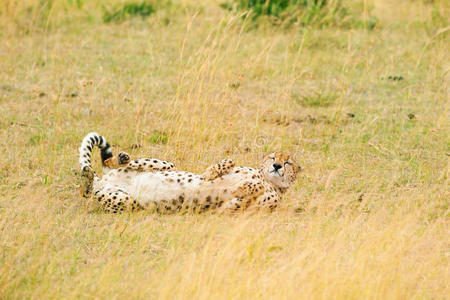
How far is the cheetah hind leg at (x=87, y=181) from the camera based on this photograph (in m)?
4.31

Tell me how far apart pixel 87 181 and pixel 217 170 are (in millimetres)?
840

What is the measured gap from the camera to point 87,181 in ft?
14.2

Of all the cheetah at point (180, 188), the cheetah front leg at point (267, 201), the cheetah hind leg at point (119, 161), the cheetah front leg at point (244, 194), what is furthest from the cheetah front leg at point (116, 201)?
the cheetah front leg at point (267, 201)

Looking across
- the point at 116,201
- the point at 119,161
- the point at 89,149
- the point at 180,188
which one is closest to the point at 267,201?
the point at 180,188

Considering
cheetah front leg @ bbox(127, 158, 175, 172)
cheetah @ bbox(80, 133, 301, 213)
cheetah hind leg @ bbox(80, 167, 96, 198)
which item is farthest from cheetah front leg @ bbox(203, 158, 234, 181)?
cheetah hind leg @ bbox(80, 167, 96, 198)

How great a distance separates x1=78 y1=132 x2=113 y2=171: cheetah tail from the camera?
449 centimetres

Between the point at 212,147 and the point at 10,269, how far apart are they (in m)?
2.21

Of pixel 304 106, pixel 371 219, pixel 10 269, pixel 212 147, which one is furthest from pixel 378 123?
pixel 10 269

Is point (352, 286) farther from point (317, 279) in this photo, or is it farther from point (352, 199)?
point (352, 199)

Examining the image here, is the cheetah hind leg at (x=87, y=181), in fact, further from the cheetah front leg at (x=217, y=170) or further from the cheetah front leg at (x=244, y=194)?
the cheetah front leg at (x=244, y=194)

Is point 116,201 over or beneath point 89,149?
beneath

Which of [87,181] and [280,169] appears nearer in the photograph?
[87,181]

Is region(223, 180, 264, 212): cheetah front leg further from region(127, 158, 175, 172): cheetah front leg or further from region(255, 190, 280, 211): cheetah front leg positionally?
region(127, 158, 175, 172): cheetah front leg

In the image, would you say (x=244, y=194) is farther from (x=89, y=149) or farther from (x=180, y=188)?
(x=89, y=149)
